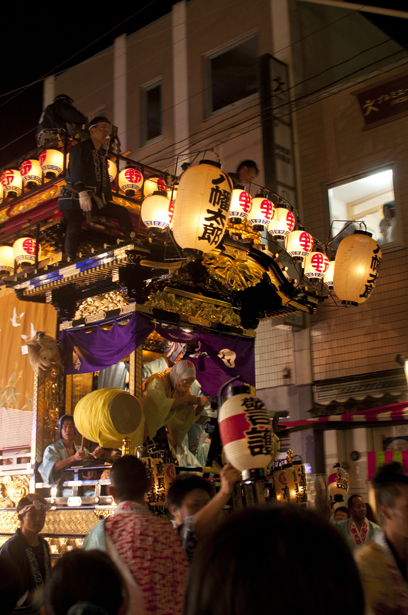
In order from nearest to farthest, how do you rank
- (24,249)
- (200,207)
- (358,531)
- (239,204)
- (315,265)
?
(358,531)
(200,207)
(239,204)
(24,249)
(315,265)

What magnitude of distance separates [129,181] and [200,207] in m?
3.85

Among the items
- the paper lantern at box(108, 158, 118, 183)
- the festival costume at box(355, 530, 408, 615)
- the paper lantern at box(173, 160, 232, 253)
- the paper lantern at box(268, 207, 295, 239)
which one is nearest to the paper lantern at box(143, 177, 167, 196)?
the paper lantern at box(108, 158, 118, 183)

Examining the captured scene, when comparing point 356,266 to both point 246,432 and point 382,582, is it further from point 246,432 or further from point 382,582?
point 382,582

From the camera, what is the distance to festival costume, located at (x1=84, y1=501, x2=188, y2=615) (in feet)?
7.99

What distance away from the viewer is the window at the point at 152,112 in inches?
626

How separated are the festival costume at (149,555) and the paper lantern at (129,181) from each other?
772 cm

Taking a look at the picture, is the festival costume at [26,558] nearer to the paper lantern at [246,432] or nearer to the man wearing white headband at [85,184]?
the paper lantern at [246,432]

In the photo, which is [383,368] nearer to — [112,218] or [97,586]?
[112,218]

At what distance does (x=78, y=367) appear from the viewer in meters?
7.91

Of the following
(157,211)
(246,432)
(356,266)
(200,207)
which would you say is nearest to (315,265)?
(356,266)

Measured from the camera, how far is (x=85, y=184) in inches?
298

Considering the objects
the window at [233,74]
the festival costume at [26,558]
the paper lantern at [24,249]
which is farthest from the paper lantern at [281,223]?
the festival costume at [26,558]

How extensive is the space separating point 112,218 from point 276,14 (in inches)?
313

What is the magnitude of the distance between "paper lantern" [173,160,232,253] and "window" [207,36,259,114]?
829 cm
